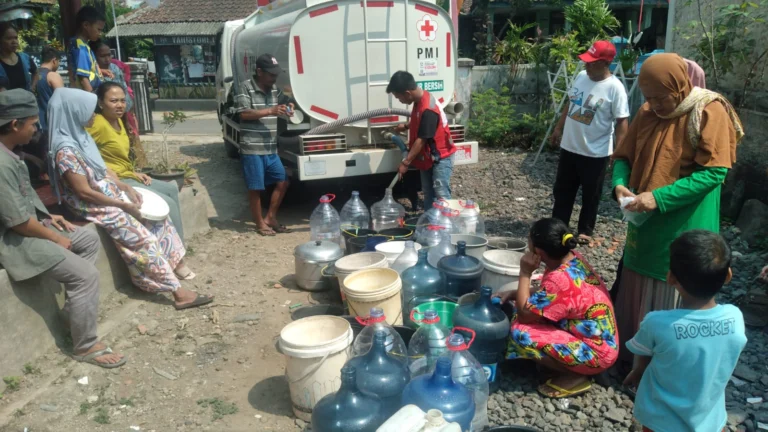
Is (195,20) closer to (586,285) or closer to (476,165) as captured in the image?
(476,165)

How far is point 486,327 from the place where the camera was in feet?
10.2

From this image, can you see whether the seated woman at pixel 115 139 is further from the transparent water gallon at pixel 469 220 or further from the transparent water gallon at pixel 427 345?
the transparent water gallon at pixel 427 345

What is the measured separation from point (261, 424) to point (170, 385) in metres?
0.76

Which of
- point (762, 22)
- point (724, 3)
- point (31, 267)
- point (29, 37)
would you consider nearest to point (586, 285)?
point (31, 267)

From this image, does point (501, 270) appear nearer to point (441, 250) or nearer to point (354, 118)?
point (441, 250)

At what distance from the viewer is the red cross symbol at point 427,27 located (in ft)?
20.5

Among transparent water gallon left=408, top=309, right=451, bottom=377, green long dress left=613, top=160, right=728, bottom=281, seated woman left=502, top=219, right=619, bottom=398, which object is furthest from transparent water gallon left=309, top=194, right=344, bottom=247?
green long dress left=613, top=160, right=728, bottom=281

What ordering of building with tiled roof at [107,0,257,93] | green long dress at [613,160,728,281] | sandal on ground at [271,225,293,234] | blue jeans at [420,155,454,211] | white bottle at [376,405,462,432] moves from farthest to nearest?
building with tiled roof at [107,0,257,93] → sandal on ground at [271,225,293,234] → blue jeans at [420,155,454,211] → green long dress at [613,160,728,281] → white bottle at [376,405,462,432]

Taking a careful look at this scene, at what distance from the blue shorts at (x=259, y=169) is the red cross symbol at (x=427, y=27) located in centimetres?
216

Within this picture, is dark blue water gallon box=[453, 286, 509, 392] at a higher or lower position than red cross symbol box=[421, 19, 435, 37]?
lower

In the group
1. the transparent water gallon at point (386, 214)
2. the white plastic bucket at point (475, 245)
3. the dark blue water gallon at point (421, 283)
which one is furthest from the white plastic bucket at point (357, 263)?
the transparent water gallon at point (386, 214)

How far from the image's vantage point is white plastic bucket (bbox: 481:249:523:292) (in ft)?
12.1

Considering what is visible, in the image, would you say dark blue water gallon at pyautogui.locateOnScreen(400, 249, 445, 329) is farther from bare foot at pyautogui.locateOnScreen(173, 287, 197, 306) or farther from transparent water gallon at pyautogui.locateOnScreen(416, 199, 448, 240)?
bare foot at pyautogui.locateOnScreen(173, 287, 197, 306)

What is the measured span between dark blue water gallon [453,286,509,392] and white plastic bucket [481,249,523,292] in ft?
1.56
